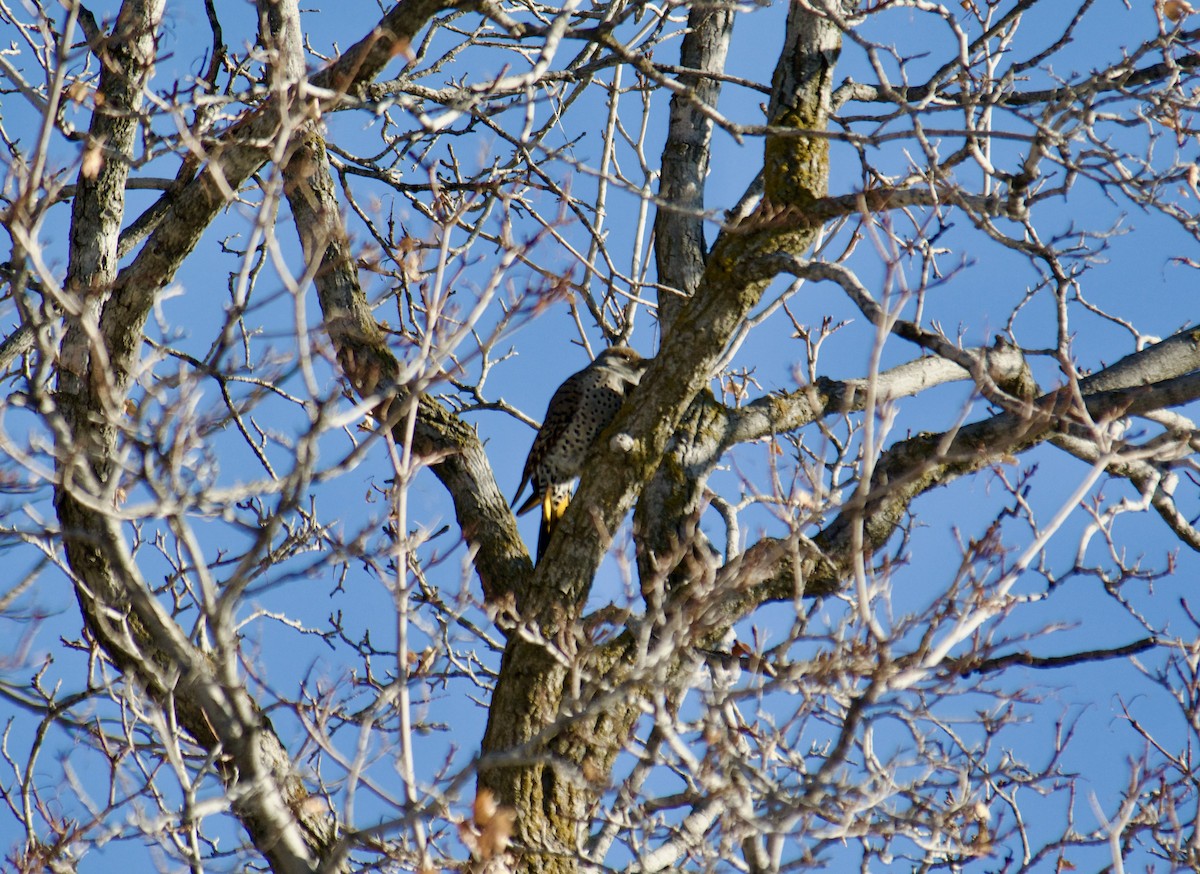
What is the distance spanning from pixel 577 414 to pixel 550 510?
0.86 m

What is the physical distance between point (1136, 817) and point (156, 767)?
3919 mm

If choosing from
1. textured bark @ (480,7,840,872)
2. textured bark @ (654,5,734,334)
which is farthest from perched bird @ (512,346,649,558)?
textured bark @ (480,7,840,872)

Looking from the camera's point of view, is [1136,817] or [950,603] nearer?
[950,603]

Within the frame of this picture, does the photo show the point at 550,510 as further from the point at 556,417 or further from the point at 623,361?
the point at 623,361

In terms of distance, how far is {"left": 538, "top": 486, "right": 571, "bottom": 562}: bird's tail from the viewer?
5.90 metres

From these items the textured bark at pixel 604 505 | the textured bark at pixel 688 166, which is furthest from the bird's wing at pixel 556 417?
the textured bark at pixel 604 505

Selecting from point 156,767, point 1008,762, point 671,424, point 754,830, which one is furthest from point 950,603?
point 156,767

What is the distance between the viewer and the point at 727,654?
464 centimetres

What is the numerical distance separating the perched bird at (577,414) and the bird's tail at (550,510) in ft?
0.04

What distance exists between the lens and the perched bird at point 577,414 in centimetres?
644

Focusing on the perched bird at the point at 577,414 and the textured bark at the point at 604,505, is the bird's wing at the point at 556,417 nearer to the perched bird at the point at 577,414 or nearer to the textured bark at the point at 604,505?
the perched bird at the point at 577,414

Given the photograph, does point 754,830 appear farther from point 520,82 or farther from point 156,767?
point 156,767

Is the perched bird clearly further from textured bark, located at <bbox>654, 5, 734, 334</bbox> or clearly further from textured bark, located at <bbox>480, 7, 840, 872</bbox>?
textured bark, located at <bbox>480, 7, 840, 872</bbox>

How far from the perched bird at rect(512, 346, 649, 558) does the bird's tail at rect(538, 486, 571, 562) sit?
13 mm
